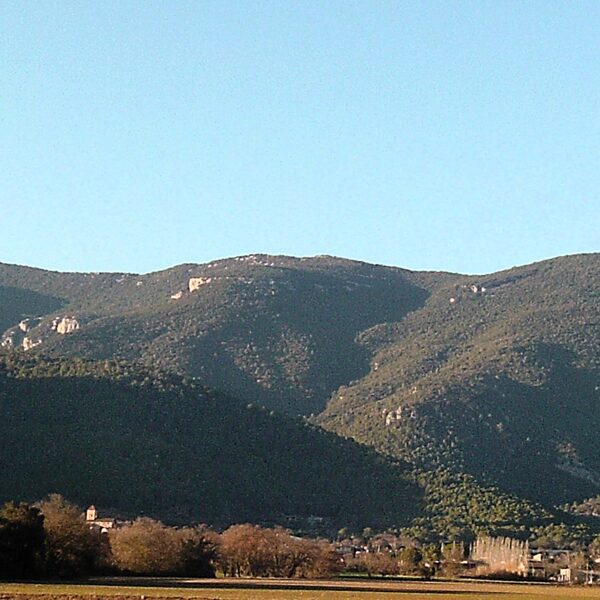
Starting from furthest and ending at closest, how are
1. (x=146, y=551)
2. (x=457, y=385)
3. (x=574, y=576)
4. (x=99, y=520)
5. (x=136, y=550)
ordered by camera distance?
(x=457, y=385)
(x=99, y=520)
(x=574, y=576)
(x=146, y=551)
(x=136, y=550)

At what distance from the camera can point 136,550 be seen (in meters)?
84.8

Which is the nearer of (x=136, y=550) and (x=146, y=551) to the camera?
(x=136, y=550)

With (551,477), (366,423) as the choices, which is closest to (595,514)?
(551,477)

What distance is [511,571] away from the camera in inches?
4190

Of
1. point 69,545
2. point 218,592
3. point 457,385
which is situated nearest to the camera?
point 218,592

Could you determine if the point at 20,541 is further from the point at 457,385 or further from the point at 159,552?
the point at 457,385

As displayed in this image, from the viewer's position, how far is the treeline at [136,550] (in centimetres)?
7125

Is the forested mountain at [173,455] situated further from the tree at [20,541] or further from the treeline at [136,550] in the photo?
the tree at [20,541]

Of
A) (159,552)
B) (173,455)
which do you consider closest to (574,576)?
(159,552)

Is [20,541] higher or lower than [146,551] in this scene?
higher

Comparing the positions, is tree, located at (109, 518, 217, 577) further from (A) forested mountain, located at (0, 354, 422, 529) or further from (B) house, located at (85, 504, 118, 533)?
(A) forested mountain, located at (0, 354, 422, 529)

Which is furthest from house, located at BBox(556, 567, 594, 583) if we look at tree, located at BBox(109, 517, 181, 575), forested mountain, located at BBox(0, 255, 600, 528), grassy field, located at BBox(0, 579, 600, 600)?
forested mountain, located at BBox(0, 255, 600, 528)

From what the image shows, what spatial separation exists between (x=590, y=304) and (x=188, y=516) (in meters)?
95.4

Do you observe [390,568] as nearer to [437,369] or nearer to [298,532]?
[298,532]
